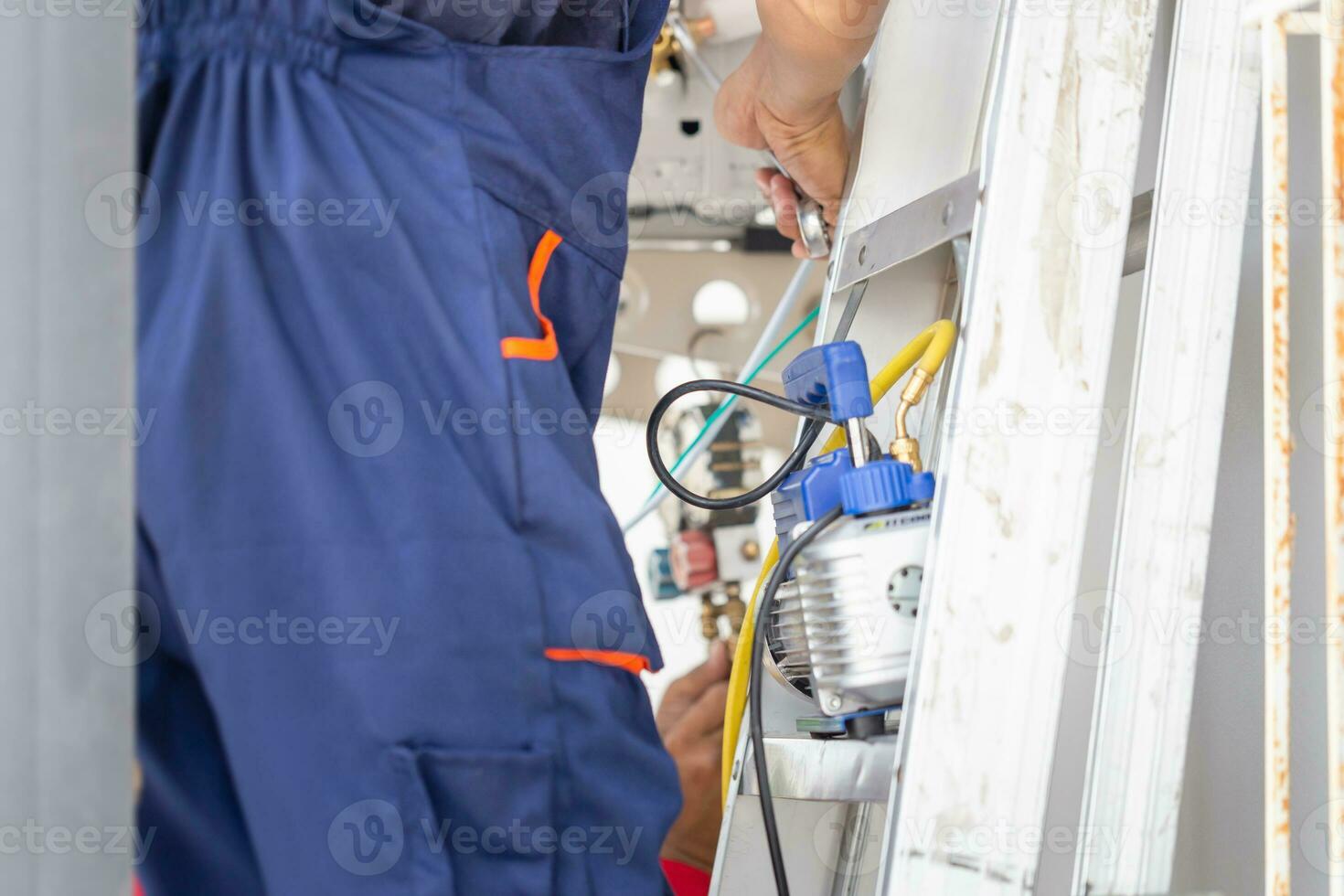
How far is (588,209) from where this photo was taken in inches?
34.4

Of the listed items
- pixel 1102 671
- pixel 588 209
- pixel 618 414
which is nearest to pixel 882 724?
pixel 1102 671

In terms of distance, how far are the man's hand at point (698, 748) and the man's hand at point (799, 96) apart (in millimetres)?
583

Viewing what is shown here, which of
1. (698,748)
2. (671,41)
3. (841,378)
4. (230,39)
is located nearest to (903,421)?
(841,378)

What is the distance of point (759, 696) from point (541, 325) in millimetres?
308

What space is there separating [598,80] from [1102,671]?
57 cm

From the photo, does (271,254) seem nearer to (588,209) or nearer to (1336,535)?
(588,209)

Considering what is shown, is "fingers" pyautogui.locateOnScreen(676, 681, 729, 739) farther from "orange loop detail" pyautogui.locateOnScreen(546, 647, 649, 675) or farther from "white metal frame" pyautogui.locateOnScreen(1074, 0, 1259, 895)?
"white metal frame" pyautogui.locateOnScreen(1074, 0, 1259, 895)

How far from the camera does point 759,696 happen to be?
2.53ft

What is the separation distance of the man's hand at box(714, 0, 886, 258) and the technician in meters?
0.20

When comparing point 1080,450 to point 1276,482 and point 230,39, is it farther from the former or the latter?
point 230,39

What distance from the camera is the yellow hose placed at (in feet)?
A: 2.44

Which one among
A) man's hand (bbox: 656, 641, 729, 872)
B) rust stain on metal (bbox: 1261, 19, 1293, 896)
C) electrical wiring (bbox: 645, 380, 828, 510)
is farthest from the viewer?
man's hand (bbox: 656, 641, 729, 872)

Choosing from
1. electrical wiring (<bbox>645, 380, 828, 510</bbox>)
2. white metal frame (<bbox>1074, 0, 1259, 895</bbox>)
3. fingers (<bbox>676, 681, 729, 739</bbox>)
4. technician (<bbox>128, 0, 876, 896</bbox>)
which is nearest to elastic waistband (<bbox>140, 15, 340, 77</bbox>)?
technician (<bbox>128, 0, 876, 896</bbox>)

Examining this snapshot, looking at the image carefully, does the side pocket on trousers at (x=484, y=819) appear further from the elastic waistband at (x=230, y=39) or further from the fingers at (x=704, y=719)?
the fingers at (x=704, y=719)
